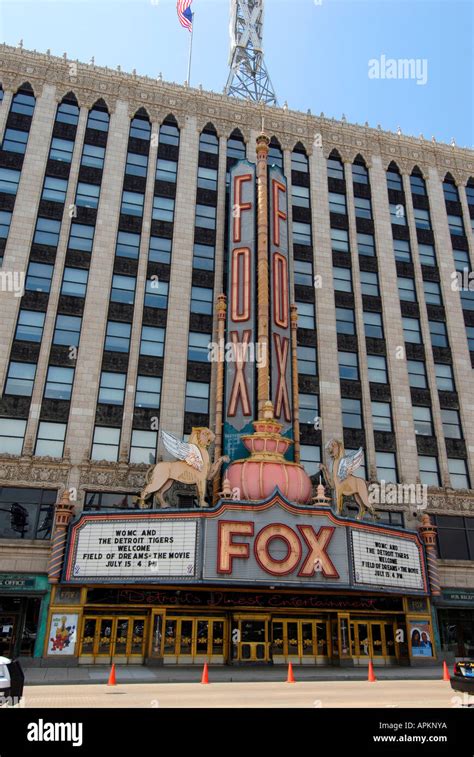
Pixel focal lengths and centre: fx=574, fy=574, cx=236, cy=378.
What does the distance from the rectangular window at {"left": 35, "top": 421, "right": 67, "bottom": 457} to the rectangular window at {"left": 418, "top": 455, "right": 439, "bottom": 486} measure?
22251 mm

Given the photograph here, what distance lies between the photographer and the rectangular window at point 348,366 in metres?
38.2

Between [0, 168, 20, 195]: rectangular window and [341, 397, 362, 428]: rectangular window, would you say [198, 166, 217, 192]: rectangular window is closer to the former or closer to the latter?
[0, 168, 20, 195]: rectangular window

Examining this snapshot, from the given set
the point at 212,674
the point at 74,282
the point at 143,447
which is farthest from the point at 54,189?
the point at 212,674

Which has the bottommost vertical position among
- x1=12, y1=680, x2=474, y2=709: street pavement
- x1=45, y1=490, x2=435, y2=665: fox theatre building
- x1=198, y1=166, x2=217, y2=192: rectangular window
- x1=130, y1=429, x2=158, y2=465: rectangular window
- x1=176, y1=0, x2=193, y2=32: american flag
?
x1=12, y1=680, x2=474, y2=709: street pavement

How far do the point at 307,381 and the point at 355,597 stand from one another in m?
13.2

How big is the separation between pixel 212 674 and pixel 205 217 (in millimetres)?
28618

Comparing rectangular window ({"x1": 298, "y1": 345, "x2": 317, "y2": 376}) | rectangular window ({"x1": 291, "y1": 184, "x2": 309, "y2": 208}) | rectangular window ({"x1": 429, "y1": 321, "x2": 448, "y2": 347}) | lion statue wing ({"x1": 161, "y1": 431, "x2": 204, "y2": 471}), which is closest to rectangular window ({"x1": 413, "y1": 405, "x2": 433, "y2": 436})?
rectangular window ({"x1": 429, "y1": 321, "x2": 448, "y2": 347})

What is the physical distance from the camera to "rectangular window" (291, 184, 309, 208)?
4275 centimetres

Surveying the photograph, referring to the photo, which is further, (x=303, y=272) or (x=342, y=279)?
(x=342, y=279)

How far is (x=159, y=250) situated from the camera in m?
38.3

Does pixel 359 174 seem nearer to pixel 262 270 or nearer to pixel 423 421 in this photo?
pixel 262 270

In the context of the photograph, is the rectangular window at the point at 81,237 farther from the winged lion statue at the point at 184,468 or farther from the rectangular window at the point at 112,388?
the winged lion statue at the point at 184,468

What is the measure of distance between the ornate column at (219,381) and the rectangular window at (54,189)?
12.7 meters
